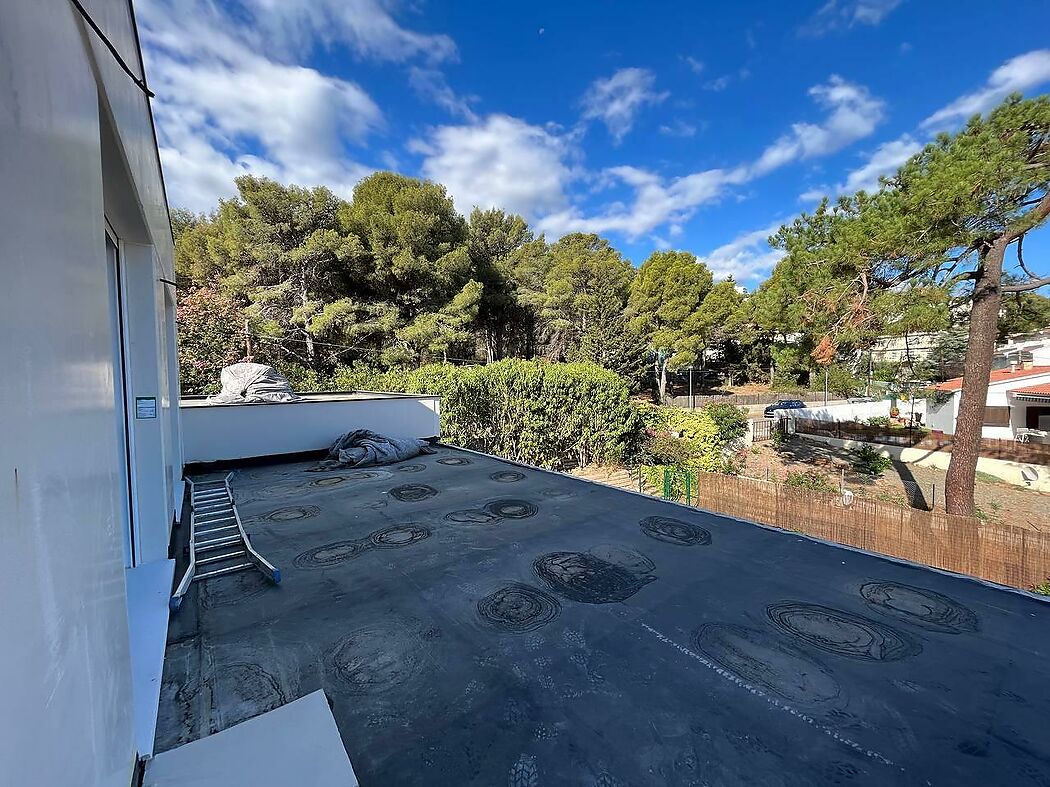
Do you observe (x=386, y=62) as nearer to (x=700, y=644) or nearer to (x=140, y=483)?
(x=140, y=483)

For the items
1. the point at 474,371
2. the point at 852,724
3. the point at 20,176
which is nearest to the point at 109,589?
the point at 20,176

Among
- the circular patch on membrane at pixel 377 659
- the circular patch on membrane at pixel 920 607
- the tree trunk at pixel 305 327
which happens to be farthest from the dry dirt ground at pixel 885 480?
the tree trunk at pixel 305 327

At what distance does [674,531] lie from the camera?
320cm

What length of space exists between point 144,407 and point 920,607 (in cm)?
441

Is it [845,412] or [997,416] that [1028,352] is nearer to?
[997,416]

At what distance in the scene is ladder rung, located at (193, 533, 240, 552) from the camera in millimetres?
2799

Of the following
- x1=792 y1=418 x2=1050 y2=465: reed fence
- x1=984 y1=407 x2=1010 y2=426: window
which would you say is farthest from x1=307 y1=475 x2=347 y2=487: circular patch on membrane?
x1=984 y1=407 x2=1010 y2=426: window

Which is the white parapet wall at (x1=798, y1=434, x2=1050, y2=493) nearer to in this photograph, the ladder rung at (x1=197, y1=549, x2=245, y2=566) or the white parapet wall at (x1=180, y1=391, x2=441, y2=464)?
the white parapet wall at (x1=180, y1=391, x2=441, y2=464)

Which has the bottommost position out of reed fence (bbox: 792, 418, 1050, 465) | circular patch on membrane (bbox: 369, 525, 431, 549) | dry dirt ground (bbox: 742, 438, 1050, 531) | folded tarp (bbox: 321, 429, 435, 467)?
dry dirt ground (bbox: 742, 438, 1050, 531)

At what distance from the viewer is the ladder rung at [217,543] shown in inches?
110

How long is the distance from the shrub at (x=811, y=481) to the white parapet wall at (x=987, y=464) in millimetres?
3580

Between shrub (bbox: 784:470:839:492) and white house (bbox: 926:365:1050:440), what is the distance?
6.56 meters

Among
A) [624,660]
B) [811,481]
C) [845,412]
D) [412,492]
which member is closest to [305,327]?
[412,492]

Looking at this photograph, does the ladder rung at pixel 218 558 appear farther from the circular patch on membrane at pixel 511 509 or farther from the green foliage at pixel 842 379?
the green foliage at pixel 842 379
